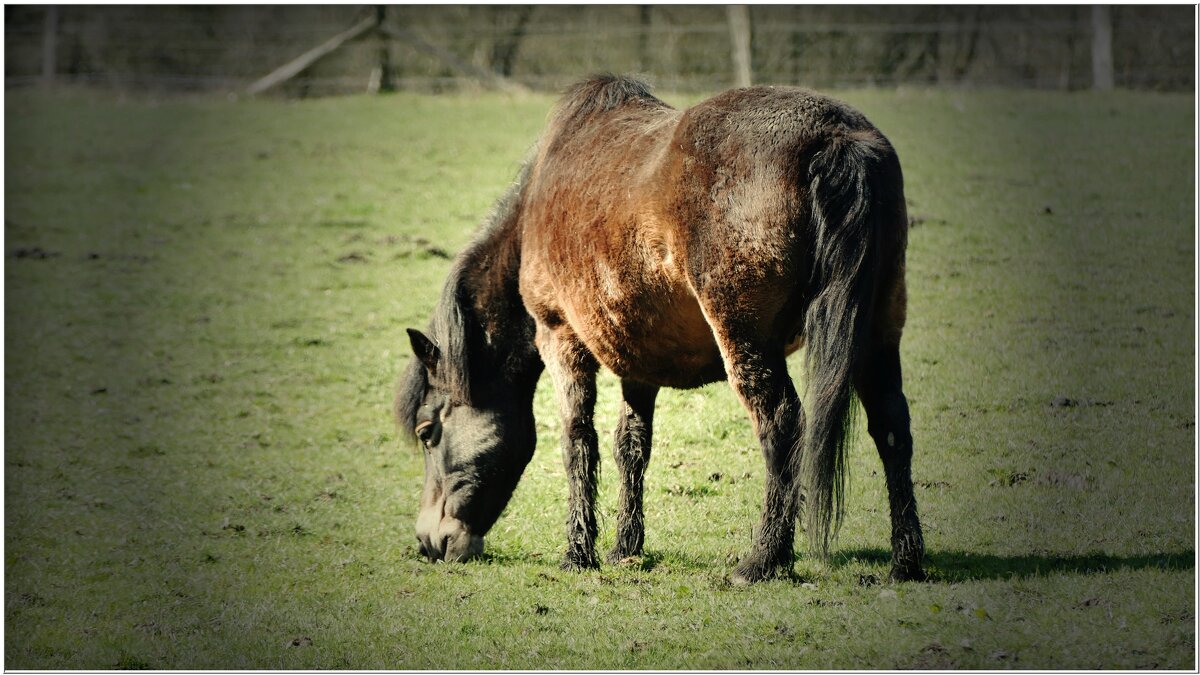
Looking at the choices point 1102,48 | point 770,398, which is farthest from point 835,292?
point 1102,48

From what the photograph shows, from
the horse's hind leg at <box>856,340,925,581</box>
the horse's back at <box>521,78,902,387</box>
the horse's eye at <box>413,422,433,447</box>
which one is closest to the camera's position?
the horse's back at <box>521,78,902,387</box>

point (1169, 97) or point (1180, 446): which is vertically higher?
point (1169, 97)

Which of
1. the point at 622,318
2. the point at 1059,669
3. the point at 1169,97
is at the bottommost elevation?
the point at 1059,669

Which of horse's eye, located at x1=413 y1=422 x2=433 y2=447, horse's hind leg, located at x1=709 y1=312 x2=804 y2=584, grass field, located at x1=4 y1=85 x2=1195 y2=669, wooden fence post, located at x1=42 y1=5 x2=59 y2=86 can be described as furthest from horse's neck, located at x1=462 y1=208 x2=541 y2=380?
wooden fence post, located at x1=42 y1=5 x2=59 y2=86

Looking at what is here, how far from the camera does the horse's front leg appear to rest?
6383 mm

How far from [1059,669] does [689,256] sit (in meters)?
2.20

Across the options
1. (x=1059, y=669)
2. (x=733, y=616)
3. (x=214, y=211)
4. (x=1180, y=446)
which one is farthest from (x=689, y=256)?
(x=214, y=211)

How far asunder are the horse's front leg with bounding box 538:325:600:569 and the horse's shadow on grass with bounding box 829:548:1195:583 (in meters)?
1.26

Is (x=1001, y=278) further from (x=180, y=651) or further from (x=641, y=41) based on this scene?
(x=641, y=41)

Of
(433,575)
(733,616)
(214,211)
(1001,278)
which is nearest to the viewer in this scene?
(733,616)

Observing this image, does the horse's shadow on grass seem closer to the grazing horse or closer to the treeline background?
the grazing horse

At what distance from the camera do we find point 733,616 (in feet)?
17.5

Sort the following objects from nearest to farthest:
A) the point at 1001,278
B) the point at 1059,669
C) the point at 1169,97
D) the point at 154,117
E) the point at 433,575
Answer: the point at 1059,669, the point at 433,575, the point at 1001,278, the point at 1169,97, the point at 154,117

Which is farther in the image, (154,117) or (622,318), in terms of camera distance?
(154,117)
